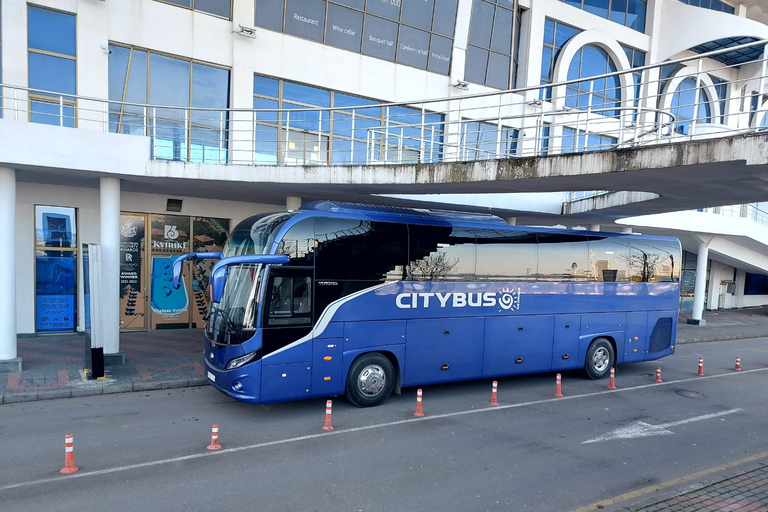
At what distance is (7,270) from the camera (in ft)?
36.1

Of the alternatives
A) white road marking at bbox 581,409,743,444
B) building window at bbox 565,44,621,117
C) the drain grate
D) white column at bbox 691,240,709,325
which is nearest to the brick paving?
white road marking at bbox 581,409,743,444

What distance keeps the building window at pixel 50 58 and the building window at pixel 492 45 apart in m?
13.8

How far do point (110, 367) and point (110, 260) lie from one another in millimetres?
2489

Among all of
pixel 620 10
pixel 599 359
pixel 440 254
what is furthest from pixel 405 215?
pixel 620 10

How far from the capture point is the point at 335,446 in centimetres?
752

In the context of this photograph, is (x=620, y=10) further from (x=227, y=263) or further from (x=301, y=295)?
(x=227, y=263)

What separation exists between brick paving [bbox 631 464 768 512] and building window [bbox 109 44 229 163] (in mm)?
12987

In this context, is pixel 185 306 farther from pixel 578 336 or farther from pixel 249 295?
pixel 578 336

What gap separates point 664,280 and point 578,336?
135 inches

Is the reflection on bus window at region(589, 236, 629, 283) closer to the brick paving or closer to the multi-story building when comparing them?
the multi-story building

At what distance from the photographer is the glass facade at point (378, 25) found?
16.5m

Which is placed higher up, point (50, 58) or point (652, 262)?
point (50, 58)

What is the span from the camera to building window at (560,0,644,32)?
24.2 meters

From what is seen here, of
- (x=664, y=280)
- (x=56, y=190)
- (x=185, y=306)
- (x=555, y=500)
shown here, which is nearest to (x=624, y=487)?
(x=555, y=500)
